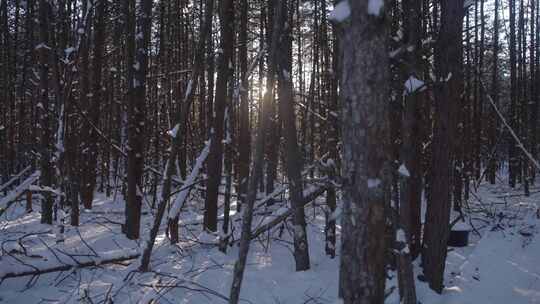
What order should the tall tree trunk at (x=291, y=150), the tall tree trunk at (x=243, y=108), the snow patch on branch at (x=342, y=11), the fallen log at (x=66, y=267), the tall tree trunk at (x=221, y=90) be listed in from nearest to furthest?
the snow patch on branch at (x=342, y=11) < the fallen log at (x=66, y=267) < the tall tree trunk at (x=291, y=150) < the tall tree trunk at (x=221, y=90) < the tall tree trunk at (x=243, y=108)

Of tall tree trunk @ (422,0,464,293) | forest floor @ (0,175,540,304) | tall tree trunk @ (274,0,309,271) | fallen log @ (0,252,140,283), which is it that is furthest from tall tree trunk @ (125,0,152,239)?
tall tree trunk @ (422,0,464,293)

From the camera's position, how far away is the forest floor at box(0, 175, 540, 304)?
4578 mm

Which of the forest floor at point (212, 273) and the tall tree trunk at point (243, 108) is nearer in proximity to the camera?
the forest floor at point (212, 273)

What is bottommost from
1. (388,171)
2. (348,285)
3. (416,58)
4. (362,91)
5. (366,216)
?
(348,285)

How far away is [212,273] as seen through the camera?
18.6ft

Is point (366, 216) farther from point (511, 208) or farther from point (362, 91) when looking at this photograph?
point (511, 208)

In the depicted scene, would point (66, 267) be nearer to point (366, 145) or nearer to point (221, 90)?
point (221, 90)

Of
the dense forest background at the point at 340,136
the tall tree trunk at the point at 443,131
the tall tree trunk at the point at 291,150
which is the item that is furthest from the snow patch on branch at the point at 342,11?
the tall tree trunk at the point at 443,131

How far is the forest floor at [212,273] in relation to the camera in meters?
4.58

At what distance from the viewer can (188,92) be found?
15.7 feet

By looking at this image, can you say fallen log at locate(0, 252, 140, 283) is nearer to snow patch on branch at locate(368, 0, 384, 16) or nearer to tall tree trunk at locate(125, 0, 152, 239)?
tall tree trunk at locate(125, 0, 152, 239)

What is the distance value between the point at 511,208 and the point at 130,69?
12.8m

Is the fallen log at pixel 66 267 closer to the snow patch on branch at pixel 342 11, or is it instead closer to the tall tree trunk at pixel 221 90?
the tall tree trunk at pixel 221 90

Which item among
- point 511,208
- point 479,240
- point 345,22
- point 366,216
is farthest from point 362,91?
point 511,208
